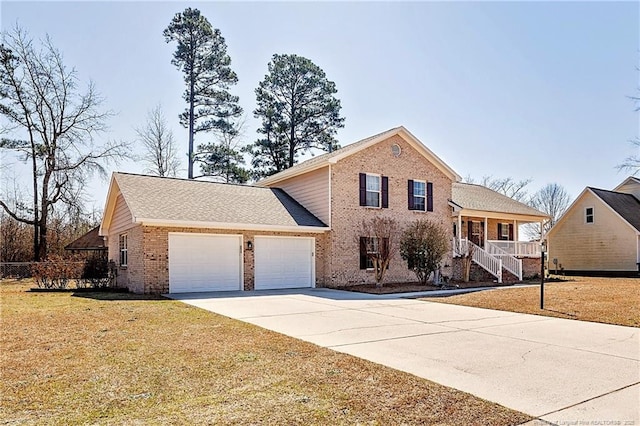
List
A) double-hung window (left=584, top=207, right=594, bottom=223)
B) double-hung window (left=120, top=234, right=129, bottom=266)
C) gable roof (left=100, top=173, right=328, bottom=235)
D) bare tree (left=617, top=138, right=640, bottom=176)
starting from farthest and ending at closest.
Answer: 1. double-hung window (left=584, top=207, right=594, bottom=223)
2. bare tree (left=617, top=138, right=640, bottom=176)
3. double-hung window (left=120, top=234, right=129, bottom=266)
4. gable roof (left=100, top=173, right=328, bottom=235)

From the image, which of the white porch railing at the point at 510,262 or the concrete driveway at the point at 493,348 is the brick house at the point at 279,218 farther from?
the concrete driveway at the point at 493,348

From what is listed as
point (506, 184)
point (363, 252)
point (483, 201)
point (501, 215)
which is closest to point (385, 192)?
point (363, 252)

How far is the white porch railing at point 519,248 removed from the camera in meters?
24.1

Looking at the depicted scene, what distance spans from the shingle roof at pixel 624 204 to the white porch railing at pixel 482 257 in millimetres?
11111

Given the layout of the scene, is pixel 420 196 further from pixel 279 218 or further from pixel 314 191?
pixel 279 218

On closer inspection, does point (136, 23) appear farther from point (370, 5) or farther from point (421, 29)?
point (421, 29)

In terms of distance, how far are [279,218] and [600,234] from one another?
21665mm

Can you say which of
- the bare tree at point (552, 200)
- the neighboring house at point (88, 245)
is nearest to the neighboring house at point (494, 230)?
the neighboring house at point (88, 245)

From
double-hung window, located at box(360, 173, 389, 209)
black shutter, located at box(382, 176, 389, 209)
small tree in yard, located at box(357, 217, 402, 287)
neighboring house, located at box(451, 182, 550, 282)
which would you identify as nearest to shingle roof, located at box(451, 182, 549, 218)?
neighboring house, located at box(451, 182, 550, 282)

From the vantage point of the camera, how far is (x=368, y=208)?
19875 mm

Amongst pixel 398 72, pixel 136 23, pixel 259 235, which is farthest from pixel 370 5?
pixel 259 235

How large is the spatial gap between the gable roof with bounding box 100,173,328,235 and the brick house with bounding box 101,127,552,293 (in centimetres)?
4

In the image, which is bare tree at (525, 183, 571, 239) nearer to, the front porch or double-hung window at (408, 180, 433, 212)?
the front porch

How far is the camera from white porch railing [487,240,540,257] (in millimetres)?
24062
